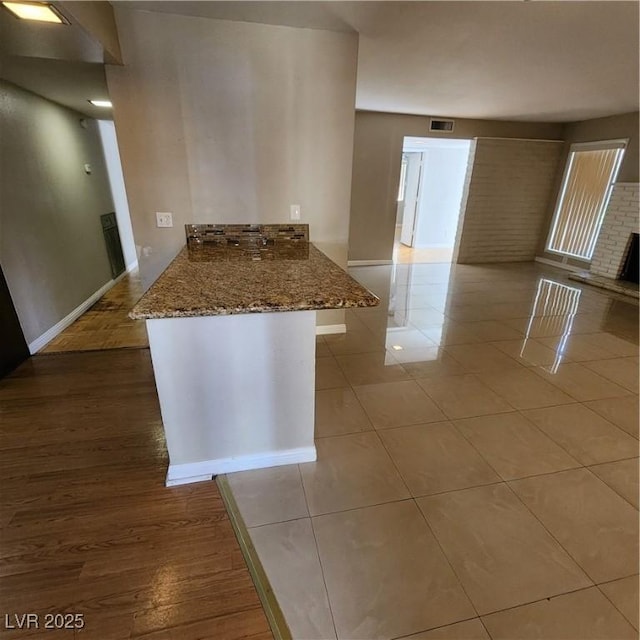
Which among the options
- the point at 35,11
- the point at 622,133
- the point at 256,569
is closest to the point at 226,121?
the point at 35,11

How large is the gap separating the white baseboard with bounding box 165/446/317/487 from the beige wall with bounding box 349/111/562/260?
177 inches

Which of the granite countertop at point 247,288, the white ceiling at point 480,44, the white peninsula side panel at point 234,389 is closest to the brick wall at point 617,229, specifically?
the white ceiling at point 480,44

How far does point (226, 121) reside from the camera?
252 cm

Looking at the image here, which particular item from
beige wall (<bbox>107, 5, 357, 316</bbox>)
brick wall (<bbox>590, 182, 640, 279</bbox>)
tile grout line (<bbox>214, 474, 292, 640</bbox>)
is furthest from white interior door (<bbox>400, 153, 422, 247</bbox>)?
tile grout line (<bbox>214, 474, 292, 640</bbox>)

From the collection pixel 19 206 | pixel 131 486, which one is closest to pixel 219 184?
pixel 19 206

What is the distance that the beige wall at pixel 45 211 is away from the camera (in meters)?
2.79

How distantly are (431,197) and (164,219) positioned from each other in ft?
20.6

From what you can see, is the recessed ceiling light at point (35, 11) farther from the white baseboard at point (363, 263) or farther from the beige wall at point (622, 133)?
the beige wall at point (622, 133)

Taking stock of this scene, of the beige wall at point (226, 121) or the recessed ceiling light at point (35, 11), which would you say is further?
the beige wall at point (226, 121)

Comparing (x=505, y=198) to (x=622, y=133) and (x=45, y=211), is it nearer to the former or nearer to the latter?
(x=622, y=133)

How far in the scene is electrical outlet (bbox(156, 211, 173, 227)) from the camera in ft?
8.67

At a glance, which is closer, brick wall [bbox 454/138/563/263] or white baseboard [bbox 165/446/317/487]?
white baseboard [bbox 165/446/317/487]

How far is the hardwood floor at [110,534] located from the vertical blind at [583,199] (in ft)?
22.0

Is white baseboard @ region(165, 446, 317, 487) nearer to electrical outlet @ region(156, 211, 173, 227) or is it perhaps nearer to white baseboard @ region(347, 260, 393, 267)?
electrical outlet @ region(156, 211, 173, 227)
